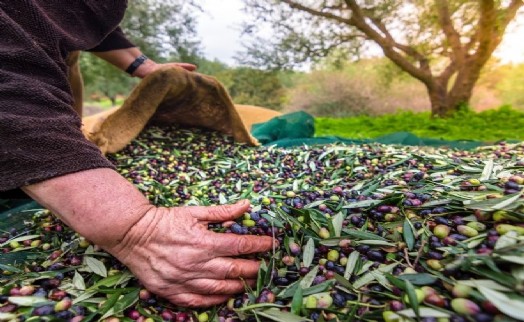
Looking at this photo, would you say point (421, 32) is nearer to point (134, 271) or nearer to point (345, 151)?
point (345, 151)

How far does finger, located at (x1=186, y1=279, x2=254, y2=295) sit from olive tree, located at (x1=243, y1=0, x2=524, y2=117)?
1201mm

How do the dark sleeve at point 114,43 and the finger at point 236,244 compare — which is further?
the dark sleeve at point 114,43

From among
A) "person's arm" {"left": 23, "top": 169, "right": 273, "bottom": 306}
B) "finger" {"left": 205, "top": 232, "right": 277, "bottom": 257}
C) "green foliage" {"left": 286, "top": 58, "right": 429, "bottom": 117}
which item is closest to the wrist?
"person's arm" {"left": 23, "top": 169, "right": 273, "bottom": 306}

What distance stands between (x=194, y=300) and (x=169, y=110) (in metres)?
1.54

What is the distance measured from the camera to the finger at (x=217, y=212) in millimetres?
822

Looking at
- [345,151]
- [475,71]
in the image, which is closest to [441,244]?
[345,151]

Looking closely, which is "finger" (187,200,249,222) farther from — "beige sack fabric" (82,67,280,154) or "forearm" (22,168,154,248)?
"beige sack fabric" (82,67,280,154)

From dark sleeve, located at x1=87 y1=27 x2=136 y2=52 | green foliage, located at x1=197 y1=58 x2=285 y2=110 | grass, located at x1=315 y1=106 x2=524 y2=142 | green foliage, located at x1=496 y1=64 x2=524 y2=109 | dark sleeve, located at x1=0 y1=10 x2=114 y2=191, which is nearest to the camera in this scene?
dark sleeve, located at x1=0 y1=10 x2=114 y2=191

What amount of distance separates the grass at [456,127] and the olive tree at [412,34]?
1.40 feet

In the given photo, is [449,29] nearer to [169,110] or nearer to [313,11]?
[313,11]

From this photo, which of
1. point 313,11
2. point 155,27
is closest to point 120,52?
point 313,11

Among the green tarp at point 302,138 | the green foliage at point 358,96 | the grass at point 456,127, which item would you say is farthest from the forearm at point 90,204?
the green foliage at point 358,96

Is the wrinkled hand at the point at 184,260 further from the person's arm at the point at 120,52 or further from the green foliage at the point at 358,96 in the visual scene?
the green foliage at the point at 358,96

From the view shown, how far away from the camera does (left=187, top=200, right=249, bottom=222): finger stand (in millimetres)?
822
